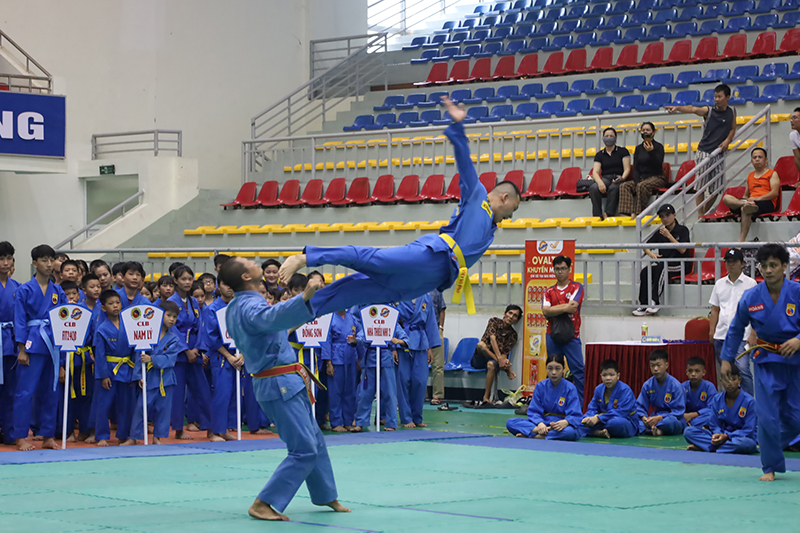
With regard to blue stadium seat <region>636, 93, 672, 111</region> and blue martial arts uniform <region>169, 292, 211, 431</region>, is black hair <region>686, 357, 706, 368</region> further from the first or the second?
blue stadium seat <region>636, 93, 672, 111</region>

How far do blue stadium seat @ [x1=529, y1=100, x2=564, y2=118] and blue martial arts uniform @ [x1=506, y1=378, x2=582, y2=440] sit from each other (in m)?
9.61

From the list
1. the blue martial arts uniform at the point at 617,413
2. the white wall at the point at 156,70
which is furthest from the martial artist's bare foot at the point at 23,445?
the white wall at the point at 156,70

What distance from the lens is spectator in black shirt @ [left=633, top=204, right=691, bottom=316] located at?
11492 mm

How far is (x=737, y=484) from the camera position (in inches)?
267

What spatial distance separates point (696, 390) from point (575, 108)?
955 cm

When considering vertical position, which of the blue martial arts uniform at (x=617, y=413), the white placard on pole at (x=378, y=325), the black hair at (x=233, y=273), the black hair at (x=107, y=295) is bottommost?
the blue martial arts uniform at (x=617, y=413)

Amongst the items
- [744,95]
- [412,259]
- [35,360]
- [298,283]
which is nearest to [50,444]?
[35,360]

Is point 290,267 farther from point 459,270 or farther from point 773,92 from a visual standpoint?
point 773,92

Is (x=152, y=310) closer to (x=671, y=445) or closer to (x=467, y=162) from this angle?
(x=467, y=162)

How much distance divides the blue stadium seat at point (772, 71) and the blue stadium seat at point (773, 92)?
0.48 m

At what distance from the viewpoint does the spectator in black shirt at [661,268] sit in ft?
37.7

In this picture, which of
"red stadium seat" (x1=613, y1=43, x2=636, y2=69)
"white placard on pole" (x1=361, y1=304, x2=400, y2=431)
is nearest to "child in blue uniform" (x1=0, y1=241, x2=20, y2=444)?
"white placard on pole" (x1=361, y1=304, x2=400, y2=431)

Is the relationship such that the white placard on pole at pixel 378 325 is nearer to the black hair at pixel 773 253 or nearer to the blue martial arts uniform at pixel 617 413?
the blue martial arts uniform at pixel 617 413

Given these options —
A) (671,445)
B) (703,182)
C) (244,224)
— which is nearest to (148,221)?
(244,224)
